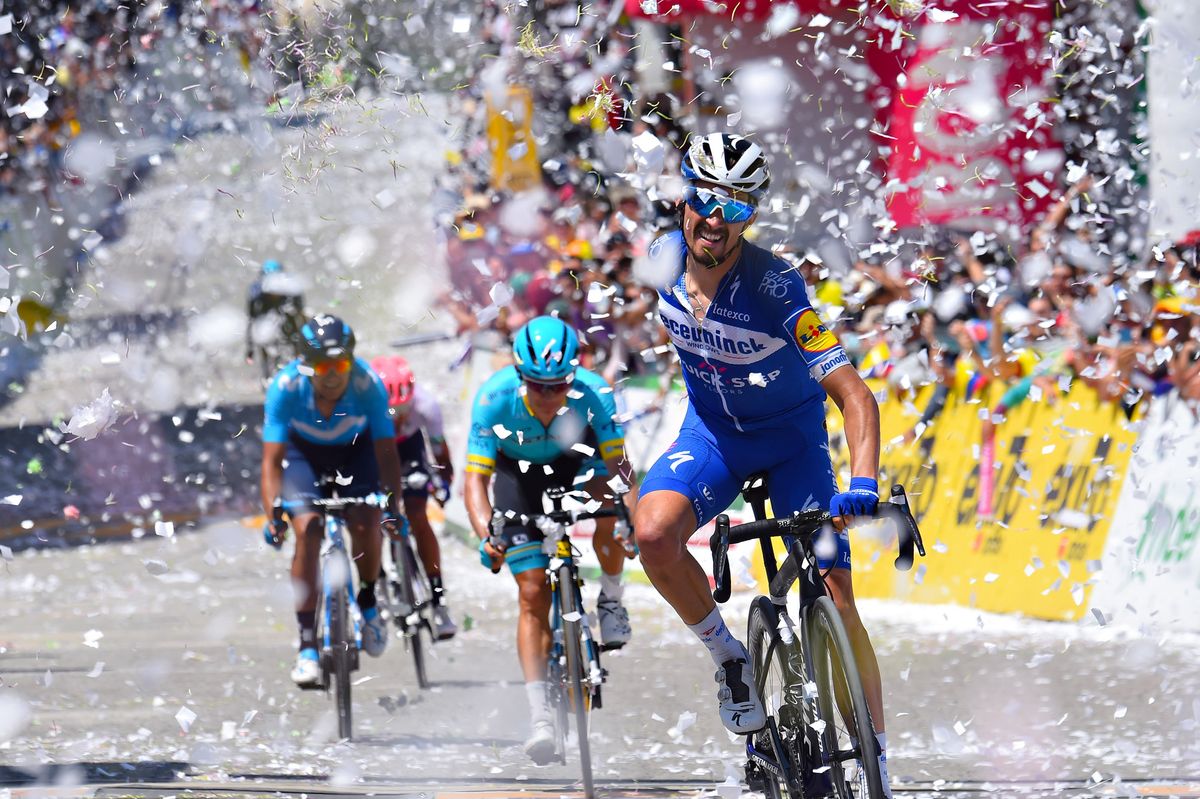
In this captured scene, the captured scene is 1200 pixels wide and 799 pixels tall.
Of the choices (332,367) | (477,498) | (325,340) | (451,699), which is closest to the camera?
(477,498)

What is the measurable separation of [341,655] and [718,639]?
10.6 ft

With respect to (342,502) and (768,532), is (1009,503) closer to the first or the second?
(342,502)

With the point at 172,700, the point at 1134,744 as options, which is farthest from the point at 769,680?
the point at 172,700

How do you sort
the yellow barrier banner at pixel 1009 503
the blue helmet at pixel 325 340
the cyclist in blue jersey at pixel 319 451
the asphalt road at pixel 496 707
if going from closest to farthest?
the asphalt road at pixel 496 707
the blue helmet at pixel 325 340
the cyclist in blue jersey at pixel 319 451
the yellow barrier banner at pixel 1009 503

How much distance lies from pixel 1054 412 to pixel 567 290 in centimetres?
437

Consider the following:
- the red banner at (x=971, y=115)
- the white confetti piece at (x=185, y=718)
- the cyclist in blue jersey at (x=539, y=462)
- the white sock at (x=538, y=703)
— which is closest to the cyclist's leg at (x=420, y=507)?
the white confetti piece at (x=185, y=718)

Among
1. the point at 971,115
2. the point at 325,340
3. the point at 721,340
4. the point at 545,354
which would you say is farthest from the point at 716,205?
the point at 971,115

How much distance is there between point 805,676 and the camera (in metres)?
4.93

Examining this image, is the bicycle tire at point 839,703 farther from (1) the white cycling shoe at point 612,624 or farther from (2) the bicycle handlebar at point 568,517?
(1) the white cycling shoe at point 612,624

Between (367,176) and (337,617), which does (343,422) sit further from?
(367,176)

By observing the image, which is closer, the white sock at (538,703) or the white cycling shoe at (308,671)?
the white sock at (538,703)

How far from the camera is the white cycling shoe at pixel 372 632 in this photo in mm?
8484

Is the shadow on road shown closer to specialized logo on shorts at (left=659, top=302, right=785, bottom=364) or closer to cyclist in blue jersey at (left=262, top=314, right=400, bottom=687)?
cyclist in blue jersey at (left=262, top=314, right=400, bottom=687)

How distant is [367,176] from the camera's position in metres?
33.9
